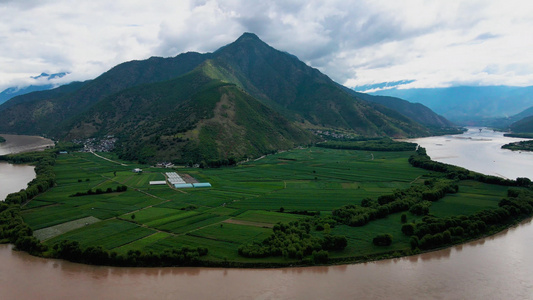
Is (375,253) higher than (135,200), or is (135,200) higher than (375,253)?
(135,200)

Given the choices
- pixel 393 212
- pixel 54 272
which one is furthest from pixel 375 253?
pixel 54 272

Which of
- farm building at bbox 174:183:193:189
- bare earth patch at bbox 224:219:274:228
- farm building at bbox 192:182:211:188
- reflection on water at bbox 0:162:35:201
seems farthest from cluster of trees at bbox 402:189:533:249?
reflection on water at bbox 0:162:35:201

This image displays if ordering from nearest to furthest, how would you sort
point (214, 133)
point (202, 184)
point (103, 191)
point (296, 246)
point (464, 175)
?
point (296, 246), point (103, 191), point (202, 184), point (464, 175), point (214, 133)

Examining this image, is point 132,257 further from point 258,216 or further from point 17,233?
point 258,216

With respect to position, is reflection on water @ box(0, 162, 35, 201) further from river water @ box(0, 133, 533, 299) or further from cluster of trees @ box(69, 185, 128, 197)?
river water @ box(0, 133, 533, 299)

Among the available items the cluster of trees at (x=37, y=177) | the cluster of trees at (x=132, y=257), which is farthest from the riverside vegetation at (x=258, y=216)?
the cluster of trees at (x=37, y=177)

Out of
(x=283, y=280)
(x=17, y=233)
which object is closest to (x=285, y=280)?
(x=283, y=280)

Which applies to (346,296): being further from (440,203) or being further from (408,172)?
(408,172)
